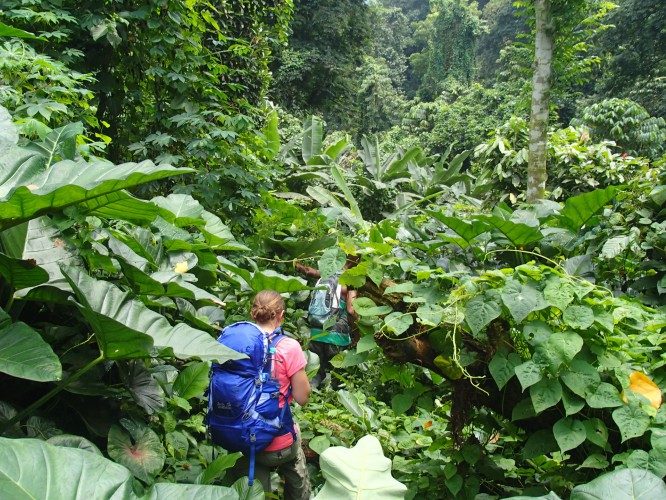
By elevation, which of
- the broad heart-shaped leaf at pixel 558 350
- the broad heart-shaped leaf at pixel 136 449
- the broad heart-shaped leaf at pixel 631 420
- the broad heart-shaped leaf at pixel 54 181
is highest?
the broad heart-shaped leaf at pixel 54 181

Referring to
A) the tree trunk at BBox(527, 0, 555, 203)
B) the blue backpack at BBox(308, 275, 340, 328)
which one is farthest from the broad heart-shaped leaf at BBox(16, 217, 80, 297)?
the tree trunk at BBox(527, 0, 555, 203)

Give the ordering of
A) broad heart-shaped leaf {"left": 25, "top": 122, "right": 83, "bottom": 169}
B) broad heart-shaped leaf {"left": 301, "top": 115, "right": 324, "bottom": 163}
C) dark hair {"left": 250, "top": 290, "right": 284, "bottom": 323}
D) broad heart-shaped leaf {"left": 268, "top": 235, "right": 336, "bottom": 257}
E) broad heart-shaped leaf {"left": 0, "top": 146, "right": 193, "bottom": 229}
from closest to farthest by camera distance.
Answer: broad heart-shaped leaf {"left": 0, "top": 146, "right": 193, "bottom": 229} < broad heart-shaped leaf {"left": 25, "top": 122, "right": 83, "bottom": 169} < dark hair {"left": 250, "top": 290, "right": 284, "bottom": 323} < broad heart-shaped leaf {"left": 268, "top": 235, "right": 336, "bottom": 257} < broad heart-shaped leaf {"left": 301, "top": 115, "right": 324, "bottom": 163}

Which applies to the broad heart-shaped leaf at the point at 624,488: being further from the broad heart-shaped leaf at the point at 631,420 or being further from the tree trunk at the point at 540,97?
the tree trunk at the point at 540,97

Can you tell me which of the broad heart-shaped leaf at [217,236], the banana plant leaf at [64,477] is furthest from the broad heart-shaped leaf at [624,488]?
the broad heart-shaped leaf at [217,236]

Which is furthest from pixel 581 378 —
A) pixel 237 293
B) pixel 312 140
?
pixel 312 140

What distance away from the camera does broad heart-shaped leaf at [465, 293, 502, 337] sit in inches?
71.6

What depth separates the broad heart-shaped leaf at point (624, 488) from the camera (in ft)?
3.11

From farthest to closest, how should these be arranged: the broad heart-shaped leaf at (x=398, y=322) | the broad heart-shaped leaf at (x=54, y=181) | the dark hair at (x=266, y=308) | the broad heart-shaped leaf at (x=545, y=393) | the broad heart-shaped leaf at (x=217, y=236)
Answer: the broad heart-shaped leaf at (x=217, y=236)
the dark hair at (x=266, y=308)
the broad heart-shaped leaf at (x=398, y=322)
the broad heart-shaped leaf at (x=545, y=393)
the broad heart-shaped leaf at (x=54, y=181)

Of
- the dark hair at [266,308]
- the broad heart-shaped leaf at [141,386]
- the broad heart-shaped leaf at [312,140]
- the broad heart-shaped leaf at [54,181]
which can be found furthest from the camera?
the broad heart-shaped leaf at [312,140]

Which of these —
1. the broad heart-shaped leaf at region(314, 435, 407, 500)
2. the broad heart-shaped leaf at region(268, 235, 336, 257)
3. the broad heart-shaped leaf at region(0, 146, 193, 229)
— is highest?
the broad heart-shaped leaf at region(0, 146, 193, 229)

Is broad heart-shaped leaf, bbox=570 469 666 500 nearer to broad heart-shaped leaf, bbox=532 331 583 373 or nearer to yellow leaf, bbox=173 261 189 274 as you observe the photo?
broad heart-shaped leaf, bbox=532 331 583 373

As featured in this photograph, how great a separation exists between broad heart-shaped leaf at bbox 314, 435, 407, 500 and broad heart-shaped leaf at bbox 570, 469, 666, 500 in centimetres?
32

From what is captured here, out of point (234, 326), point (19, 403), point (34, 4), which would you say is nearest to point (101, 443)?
point (19, 403)

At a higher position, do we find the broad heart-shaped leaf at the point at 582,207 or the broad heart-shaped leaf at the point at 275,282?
the broad heart-shaped leaf at the point at 582,207
